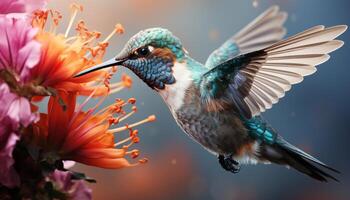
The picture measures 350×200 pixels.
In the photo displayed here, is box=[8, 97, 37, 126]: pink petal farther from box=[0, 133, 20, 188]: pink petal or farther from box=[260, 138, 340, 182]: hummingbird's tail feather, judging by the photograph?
box=[260, 138, 340, 182]: hummingbird's tail feather

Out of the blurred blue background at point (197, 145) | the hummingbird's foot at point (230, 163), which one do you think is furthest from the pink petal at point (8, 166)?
the blurred blue background at point (197, 145)

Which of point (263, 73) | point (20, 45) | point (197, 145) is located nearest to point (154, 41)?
point (263, 73)

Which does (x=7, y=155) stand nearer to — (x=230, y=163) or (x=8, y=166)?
(x=8, y=166)

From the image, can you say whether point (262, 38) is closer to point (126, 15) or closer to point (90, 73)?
point (90, 73)

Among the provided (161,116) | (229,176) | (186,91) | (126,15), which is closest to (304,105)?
(229,176)

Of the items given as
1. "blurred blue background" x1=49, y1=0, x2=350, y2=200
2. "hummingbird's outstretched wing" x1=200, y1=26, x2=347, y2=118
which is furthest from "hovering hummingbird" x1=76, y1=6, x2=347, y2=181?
"blurred blue background" x1=49, y1=0, x2=350, y2=200

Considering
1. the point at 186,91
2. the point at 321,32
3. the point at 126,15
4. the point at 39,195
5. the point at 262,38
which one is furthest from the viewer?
the point at 126,15
